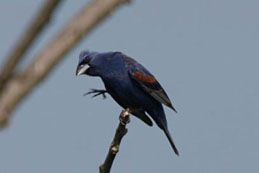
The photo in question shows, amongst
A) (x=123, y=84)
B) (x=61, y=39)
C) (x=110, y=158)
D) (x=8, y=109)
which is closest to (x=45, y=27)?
(x=61, y=39)

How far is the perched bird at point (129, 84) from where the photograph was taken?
10797 mm

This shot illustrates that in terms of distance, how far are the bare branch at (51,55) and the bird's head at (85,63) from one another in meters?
8.81

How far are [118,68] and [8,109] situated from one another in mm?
9129

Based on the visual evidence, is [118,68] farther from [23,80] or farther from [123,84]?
[23,80]

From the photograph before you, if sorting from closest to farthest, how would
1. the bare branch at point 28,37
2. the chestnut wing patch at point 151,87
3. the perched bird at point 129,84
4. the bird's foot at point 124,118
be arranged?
the bare branch at point 28,37 → the bird's foot at point 124,118 → the perched bird at point 129,84 → the chestnut wing patch at point 151,87

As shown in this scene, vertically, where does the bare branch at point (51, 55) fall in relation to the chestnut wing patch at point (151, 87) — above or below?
below

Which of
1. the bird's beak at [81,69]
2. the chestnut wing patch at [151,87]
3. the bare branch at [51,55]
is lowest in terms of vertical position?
the bare branch at [51,55]

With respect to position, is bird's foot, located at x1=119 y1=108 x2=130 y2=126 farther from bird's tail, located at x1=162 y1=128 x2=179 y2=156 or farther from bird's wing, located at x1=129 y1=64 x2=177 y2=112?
bird's wing, located at x1=129 y1=64 x2=177 y2=112

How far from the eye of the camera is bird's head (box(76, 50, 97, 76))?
10.9 m

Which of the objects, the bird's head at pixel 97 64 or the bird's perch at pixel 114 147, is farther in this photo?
the bird's head at pixel 97 64

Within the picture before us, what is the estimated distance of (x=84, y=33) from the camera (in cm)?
198

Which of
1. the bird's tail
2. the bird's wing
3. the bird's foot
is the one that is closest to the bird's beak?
the bird's wing

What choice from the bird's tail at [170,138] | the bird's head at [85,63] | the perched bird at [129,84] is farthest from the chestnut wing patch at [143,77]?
the bird's tail at [170,138]

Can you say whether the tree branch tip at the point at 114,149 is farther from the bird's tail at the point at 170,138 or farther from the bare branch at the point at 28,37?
the bare branch at the point at 28,37
